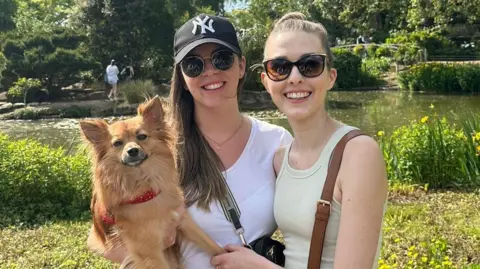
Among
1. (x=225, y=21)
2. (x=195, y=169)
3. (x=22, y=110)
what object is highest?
(x=225, y=21)

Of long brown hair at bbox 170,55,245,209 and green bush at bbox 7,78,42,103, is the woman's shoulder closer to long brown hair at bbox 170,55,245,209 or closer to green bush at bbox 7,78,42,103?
long brown hair at bbox 170,55,245,209

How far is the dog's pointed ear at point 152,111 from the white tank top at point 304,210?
919 millimetres

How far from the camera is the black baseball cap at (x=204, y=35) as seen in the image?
9.14 ft

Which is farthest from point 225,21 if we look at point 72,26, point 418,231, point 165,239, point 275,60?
point 72,26

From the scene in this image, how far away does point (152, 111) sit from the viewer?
291 centimetres

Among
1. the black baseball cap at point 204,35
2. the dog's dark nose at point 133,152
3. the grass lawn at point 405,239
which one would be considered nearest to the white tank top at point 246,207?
the dog's dark nose at point 133,152

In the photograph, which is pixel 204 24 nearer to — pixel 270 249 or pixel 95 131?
pixel 95 131

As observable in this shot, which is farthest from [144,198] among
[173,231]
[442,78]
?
[442,78]

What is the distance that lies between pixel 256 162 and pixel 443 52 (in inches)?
1256

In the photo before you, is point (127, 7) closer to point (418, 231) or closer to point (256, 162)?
Answer: point (418, 231)

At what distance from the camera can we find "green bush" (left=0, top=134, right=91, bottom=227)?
24.9 feet

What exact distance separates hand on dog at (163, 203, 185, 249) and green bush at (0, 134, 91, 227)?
5.11m

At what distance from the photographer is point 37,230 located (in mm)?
6707

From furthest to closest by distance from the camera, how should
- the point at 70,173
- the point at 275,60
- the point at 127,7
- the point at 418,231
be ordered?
the point at 127,7 < the point at 70,173 < the point at 418,231 < the point at 275,60
